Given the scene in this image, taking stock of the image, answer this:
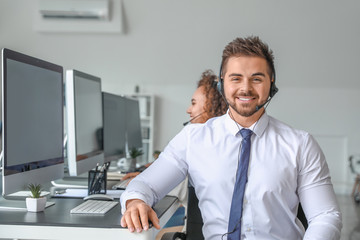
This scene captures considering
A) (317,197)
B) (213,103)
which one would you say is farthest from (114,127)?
(317,197)

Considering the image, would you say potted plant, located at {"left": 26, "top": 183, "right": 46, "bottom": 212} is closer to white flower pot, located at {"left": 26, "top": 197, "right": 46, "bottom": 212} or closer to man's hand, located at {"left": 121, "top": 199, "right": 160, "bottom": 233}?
white flower pot, located at {"left": 26, "top": 197, "right": 46, "bottom": 212}

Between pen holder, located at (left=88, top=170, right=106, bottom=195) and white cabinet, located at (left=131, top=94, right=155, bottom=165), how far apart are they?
5.92m

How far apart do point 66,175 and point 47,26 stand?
17.0ft

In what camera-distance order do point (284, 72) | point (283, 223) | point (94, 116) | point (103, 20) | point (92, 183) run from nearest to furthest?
point (283, 223) → point (92, 183) → point (94, 116) → point (103, 20) → point (284, 72)

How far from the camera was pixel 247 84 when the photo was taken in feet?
5.65

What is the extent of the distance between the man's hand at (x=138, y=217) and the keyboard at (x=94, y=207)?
20cm

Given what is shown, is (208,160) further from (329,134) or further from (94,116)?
(329,134)

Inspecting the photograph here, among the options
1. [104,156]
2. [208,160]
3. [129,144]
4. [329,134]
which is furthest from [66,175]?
[329,134]

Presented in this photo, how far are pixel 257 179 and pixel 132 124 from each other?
2.36 meters

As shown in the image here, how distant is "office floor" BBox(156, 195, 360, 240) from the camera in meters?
5.02

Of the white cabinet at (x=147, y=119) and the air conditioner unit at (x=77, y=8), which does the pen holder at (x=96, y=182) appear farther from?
the white cabinet at (x=147, y=119)

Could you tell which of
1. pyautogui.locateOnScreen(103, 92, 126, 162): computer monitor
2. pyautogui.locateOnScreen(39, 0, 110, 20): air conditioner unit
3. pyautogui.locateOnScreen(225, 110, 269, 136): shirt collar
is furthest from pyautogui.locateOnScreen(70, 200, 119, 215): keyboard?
pyautogui.locateOnScreen(39, 0, 110, 20): air conditioner unit

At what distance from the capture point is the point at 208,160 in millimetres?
1780

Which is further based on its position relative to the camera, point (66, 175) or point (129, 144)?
point (129, 144)
